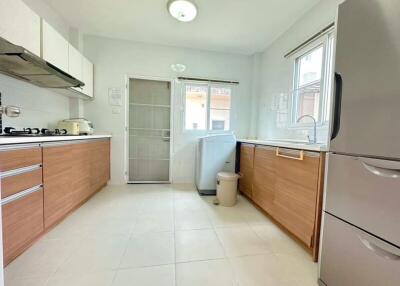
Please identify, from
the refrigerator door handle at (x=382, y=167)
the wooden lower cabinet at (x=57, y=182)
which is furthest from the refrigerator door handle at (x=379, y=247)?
the wooden lower cabinet at (x=57, y=182)

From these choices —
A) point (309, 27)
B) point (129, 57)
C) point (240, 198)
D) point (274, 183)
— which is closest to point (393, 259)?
point (274, 183)

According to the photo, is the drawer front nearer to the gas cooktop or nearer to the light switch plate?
the gas cooktop

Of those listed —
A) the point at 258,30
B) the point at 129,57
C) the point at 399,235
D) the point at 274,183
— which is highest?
the point at 258,30

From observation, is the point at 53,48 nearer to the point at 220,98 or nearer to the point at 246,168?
the point at 220,98

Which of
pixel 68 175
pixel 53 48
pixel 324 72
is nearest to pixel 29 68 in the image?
pixel 53 48

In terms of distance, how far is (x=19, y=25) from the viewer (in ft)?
5.38

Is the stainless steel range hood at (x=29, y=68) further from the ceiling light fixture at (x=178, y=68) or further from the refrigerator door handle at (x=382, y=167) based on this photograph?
the refrigerator door handle at (x=382, y=167)

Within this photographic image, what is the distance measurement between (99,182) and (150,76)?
1.99 meters

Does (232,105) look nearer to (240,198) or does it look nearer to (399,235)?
(240,198)

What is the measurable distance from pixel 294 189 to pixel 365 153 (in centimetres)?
83

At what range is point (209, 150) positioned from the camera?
9.81 feet

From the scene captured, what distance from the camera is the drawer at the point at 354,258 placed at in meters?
0.85

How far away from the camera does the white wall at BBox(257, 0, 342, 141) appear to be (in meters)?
2.20

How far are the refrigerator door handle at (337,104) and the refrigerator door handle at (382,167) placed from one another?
0.74 ft
